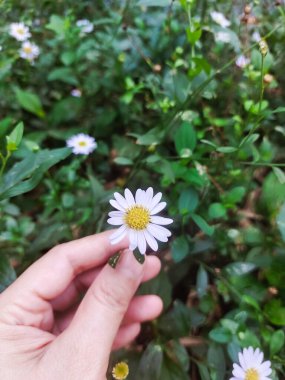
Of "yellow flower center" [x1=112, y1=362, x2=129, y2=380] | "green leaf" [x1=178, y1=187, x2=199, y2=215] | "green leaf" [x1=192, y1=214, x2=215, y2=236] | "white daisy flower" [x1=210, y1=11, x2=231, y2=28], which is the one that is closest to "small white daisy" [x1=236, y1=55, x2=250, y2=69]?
"white daisy flower" [x1=210, y1=11, x2=231, y2=28]

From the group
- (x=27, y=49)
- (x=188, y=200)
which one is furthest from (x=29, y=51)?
(x=188, y=200)

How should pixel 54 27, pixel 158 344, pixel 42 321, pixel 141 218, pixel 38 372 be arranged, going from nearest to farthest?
1. pixel 38 372
2. pixel 141 218
3. pixel 42 321
4. pixel 158 344
5. pixel 54 27

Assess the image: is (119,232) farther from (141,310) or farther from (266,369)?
(266,369)

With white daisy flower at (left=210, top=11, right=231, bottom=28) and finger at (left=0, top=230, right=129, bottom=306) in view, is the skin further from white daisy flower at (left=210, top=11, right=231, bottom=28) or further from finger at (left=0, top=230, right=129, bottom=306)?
white daisy flower at (left=210, top=11, right=231, bottom=28)

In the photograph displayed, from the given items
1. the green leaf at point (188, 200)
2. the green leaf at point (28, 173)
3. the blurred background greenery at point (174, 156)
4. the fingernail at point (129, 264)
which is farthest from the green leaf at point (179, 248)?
the green leaf at point (28, 173)

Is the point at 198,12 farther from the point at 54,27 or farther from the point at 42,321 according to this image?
the point at 42,321

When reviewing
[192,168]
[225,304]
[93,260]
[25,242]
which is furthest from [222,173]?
[25,242]
